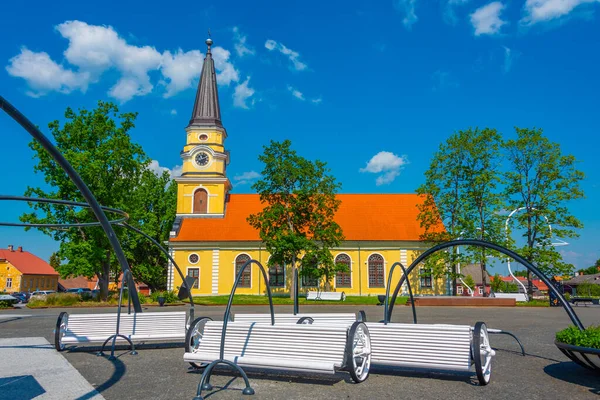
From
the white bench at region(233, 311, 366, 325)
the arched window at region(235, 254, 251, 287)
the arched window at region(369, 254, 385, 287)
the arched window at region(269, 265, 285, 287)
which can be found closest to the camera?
the white bench at region(233, 311, 366, 325)

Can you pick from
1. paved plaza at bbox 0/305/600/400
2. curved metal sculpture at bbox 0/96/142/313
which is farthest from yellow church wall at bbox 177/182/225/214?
paved plaza at bbox 0/305/600/400

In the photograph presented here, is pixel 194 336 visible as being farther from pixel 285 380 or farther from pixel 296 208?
pixel 296 208

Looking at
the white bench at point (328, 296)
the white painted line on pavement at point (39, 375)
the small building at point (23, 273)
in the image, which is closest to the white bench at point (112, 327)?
the white painted line on pavement at point (39, 375)

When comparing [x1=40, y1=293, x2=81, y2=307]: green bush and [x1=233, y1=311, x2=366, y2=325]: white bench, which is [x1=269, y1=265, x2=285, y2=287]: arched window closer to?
[x1=40, y1=293, x2=81, y2=307]: green bush

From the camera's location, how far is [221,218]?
151ft

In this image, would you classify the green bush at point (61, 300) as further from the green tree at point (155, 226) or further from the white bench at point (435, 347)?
the white bench at point (435, 347)

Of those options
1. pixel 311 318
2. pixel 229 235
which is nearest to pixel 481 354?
pixel 311 318

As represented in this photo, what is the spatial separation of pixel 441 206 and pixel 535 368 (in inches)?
1187

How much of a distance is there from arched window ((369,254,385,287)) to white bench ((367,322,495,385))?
35.6m

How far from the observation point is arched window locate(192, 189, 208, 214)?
46.1 metres

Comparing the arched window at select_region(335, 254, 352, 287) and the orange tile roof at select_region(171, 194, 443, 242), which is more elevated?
the orange tile roof at select_region(171, 194, 443, 242)

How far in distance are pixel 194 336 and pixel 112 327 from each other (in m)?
2.88

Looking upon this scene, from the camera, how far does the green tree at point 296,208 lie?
124ft

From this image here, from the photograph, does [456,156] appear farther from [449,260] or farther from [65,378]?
[65,378]
